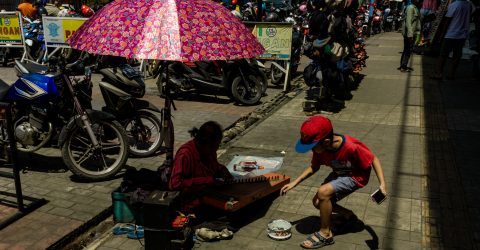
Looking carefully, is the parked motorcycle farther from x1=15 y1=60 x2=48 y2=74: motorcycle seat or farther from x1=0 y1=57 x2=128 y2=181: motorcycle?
x1=0 y1=57 x2=128 y2=181: motorcycle

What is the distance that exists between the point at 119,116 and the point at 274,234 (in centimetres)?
290

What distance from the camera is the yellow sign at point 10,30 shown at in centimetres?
1070

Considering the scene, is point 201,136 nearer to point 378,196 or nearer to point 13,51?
point 378,196

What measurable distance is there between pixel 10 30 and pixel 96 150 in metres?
7.85

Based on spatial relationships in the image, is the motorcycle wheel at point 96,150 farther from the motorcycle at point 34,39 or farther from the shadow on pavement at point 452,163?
the motorcycle at point 34,39

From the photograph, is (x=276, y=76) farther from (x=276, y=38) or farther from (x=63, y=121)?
(x=63, y=121)

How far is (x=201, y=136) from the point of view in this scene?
381cm

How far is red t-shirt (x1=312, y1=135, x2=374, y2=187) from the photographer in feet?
11.5

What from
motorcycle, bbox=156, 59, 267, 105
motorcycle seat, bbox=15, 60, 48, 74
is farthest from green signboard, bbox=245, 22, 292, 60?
motorcycle seat, bbox=15, 60, 48, 74

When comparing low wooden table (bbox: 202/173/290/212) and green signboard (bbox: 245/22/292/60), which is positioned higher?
green signboard (bbox: 245/22/292/60)

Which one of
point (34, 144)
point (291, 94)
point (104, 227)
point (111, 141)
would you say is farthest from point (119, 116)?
point (291, 94)

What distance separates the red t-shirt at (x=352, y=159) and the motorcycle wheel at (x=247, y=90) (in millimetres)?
4995

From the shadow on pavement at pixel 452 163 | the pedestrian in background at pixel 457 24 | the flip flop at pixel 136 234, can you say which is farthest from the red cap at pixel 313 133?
the pedestrian in background at pixel 457 24

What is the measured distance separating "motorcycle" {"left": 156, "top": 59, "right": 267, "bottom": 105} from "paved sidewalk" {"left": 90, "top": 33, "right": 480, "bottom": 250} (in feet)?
2.61
